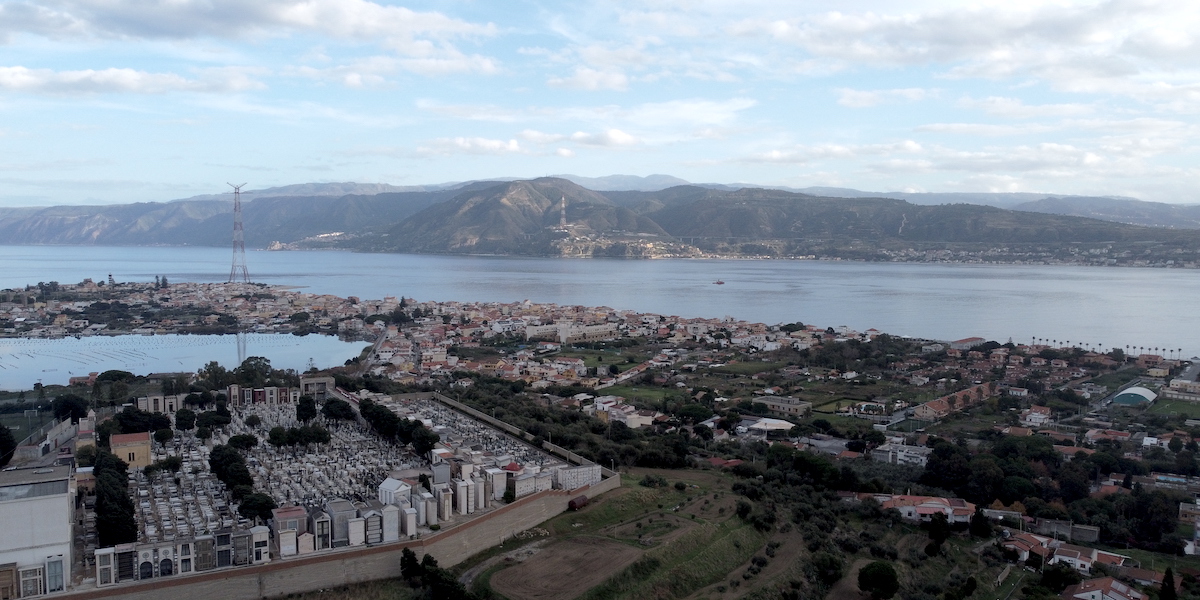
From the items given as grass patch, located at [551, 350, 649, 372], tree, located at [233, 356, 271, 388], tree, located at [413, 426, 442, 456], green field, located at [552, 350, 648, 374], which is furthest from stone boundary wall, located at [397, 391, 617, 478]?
green field, located at [552, 350, 648, 374]

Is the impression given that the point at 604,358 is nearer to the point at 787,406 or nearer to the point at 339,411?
→ the point at 787,406

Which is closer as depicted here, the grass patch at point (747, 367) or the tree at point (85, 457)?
the tree at point (85, 457)

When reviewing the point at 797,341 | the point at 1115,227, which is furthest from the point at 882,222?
the point at 797,341

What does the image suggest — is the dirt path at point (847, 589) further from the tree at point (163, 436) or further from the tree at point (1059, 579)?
the tree at point (163, 436)

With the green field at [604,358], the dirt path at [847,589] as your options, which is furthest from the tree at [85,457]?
the green field at [604,358]

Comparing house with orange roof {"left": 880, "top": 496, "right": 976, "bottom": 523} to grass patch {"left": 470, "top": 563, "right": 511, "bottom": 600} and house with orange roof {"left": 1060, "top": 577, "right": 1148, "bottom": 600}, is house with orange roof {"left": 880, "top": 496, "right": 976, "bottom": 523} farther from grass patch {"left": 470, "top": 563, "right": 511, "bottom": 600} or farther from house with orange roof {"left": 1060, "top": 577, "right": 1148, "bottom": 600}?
grass patch {"left": 470, "top": 563, "right": 511, "bottom": 600}

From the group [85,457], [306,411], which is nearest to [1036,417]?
[306,411]
